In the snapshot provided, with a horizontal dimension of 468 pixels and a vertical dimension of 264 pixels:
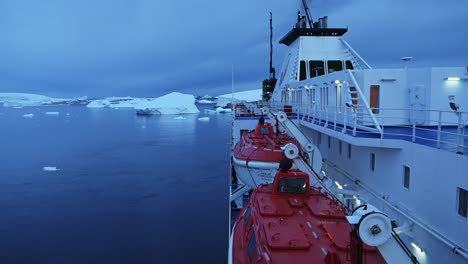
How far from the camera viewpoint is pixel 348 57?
1970 centimetres

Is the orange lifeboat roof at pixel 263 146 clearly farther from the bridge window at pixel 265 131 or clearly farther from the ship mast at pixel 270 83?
the ship mast at pixel 270 83

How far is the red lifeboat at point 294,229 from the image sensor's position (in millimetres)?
5098

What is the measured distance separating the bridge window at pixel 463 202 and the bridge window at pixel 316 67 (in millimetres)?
13497

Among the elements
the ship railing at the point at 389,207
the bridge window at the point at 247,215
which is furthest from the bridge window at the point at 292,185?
the ship railing at the point at 389,207

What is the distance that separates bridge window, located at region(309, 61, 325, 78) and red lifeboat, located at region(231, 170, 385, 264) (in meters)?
12.3

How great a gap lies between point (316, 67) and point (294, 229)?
14.7m

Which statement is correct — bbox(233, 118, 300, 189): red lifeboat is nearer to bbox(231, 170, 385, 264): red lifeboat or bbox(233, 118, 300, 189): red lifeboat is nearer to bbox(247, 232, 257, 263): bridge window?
bbox(231, 170, 385, 264): red lifeboat

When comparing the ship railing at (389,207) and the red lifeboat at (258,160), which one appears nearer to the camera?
the ship railing at (389,207)

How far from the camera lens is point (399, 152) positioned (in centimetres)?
795

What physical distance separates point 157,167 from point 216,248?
13.2 metres

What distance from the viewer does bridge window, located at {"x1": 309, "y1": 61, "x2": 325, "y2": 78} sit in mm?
19266

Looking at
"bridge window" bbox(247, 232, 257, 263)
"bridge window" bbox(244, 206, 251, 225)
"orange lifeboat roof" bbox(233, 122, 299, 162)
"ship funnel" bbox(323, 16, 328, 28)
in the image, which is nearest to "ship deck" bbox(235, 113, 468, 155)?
"orange lifeboat roof" bbox(233, 122, 299, 162)

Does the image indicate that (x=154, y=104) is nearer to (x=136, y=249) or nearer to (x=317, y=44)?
(x=317, y=44)

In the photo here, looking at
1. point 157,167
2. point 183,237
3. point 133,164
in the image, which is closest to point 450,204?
point 183,237
